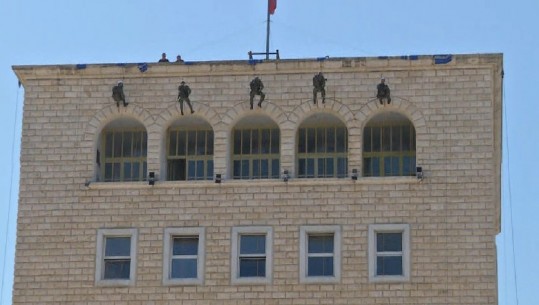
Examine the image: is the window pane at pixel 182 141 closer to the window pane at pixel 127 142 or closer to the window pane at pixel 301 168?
the window pane at pixel 127 142

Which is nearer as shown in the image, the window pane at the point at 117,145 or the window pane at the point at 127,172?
the window pane at the point at 127,172

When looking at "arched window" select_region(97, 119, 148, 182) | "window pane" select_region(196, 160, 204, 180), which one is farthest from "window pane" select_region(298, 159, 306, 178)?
"arched window" select_region(97, 119, 148, 182)

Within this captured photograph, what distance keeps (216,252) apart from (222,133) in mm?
3299

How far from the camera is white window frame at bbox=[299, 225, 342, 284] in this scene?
46.8 metres

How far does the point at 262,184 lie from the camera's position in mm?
47656

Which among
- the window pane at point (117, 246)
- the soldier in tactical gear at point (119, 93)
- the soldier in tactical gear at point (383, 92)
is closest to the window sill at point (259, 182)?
the window pane at point (117, 246)

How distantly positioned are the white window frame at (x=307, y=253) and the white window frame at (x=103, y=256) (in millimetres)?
4393

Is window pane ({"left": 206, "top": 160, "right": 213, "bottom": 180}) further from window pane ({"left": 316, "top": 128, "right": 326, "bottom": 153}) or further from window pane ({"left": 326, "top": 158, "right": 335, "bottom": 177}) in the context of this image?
window pane ({"left": 326, "top": 158, "right": 335, "bottom": 177})

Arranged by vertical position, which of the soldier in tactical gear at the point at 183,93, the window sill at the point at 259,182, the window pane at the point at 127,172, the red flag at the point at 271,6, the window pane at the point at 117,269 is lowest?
the window pane at the point at 117,269

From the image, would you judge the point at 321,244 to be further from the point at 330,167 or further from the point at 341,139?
the point at 341,139

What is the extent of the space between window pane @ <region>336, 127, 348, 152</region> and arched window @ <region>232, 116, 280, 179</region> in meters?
1.63

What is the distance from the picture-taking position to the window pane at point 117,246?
47.8 meters

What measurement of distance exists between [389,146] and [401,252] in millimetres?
3340

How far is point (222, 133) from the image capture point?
48406 millimetres
